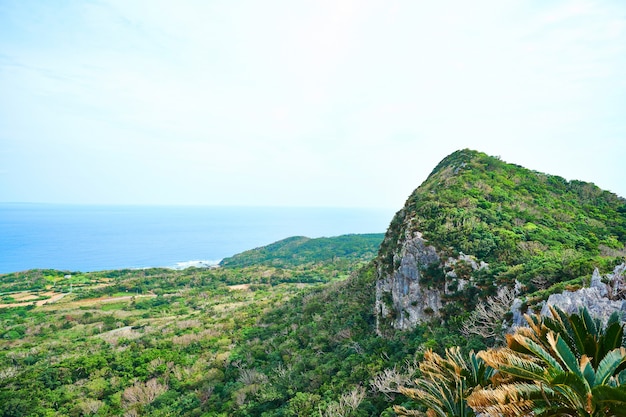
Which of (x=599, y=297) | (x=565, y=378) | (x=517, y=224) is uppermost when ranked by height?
(x=517, y=224)

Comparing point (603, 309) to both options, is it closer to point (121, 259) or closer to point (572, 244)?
point (572, 244)

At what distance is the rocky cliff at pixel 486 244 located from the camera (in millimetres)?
19703

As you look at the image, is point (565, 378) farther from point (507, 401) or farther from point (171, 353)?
point (171, 353)

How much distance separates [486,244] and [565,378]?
20795 millimetres

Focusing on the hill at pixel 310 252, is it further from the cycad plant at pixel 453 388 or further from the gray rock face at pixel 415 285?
the cycad plant at pixel 453 388

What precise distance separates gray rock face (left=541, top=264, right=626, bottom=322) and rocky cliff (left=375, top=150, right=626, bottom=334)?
1678 millimetres

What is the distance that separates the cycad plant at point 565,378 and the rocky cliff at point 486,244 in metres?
8.16

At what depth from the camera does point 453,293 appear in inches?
853

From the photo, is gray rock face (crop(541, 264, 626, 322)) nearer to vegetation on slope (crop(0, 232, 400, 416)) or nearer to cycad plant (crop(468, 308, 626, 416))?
cycad plant (crop(468, 308, 626, 416))

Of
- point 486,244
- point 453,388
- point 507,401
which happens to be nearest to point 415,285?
point 486,244

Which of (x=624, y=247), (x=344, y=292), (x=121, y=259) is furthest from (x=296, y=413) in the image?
(x=121, y=259)

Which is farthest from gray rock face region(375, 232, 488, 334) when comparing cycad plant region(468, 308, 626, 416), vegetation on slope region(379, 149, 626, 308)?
cycad plant region(468, 308, 626, 416)

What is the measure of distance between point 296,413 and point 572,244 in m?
24.9

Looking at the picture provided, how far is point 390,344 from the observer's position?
2333 centimetres
